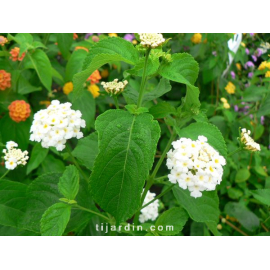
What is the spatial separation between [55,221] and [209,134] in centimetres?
40

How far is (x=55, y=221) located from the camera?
0.70 metres

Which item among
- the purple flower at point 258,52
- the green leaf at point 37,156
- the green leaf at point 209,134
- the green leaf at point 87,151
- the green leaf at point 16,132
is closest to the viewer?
the green leaf at point 209,134

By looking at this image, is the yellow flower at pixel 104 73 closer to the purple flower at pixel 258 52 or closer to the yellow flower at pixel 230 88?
the yellow flower at pixel 230 88

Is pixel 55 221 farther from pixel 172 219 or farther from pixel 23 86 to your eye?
pixel 23 86

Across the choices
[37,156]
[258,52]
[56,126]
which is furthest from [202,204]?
[258,52]

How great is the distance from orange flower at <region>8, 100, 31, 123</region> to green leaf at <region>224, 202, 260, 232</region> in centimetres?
86

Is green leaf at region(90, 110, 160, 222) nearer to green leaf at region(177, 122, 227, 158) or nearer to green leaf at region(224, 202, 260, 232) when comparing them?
green leaf at region(177, 122, 227, 158)

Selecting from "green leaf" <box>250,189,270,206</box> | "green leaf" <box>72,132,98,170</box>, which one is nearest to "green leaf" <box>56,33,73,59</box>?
"green leaf" <box>72,132,98,170</box>

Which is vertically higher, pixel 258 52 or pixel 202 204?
pixel 258 52

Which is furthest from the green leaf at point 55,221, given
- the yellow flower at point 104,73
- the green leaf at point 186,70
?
the yellow flower at point 104,73

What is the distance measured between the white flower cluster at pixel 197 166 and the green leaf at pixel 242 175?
0.71 metres

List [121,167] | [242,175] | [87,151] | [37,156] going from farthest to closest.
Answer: [242,175] → [37,156] → [87,151] → [121,167]

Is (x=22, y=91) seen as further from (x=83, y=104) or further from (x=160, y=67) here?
(x=160, y=67)

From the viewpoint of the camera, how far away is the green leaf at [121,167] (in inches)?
24.8
